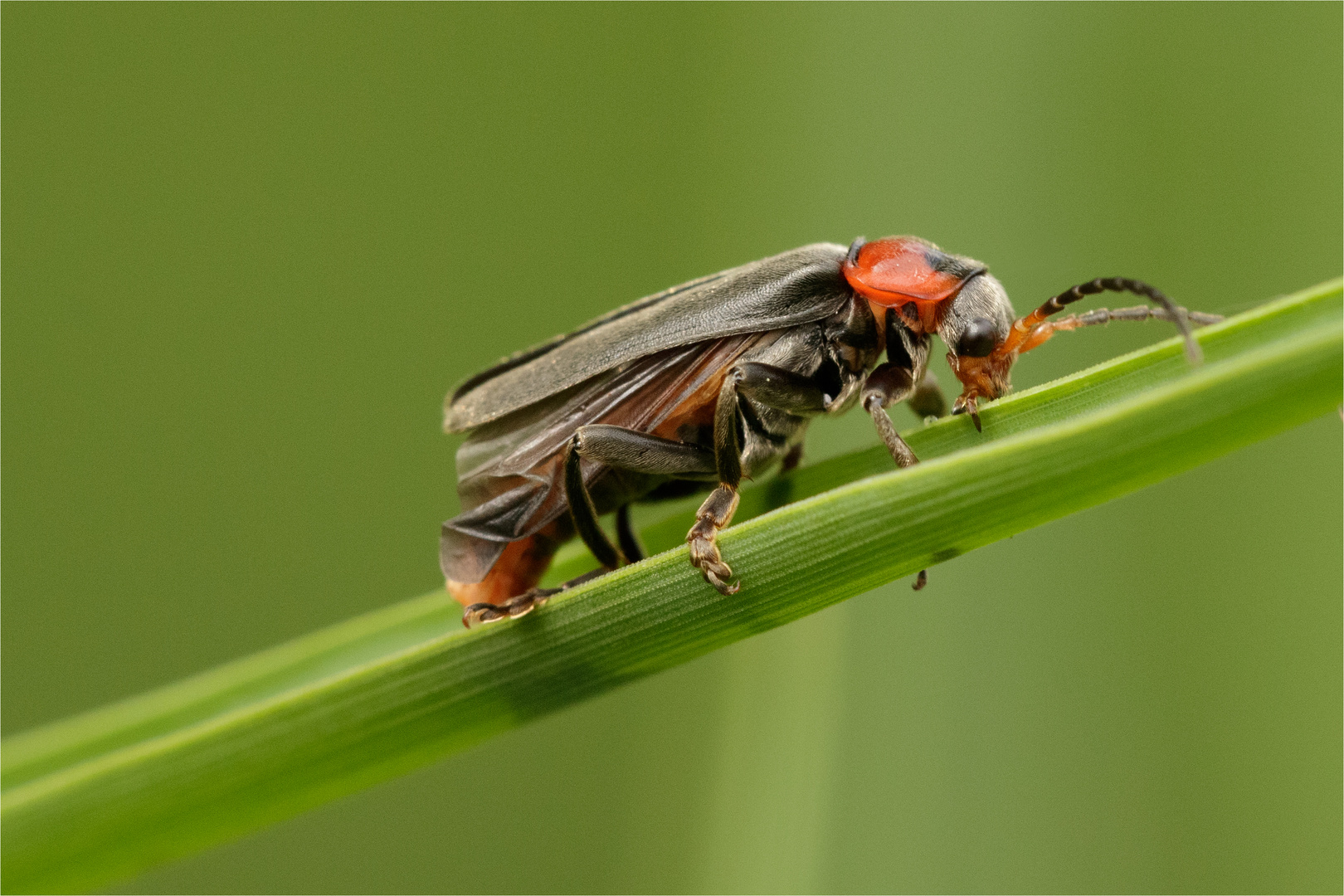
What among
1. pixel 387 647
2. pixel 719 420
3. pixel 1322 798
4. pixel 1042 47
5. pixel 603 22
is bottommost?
pixel 1322 798

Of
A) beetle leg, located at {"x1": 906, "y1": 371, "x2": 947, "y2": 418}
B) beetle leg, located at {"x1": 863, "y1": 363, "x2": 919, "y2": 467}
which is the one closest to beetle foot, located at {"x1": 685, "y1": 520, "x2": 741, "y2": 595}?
beetle leg, located at {"x1": 863, "y1": 363, "x2": 919, "y2": 467}

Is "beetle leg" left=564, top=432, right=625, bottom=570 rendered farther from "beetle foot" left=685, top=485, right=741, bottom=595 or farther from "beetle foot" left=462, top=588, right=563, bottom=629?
"beetle foot" left=685, top=485, right=741, bottom=595

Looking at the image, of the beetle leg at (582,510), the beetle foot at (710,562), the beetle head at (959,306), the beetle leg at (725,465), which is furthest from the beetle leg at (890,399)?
the beetle leg at (582,510)

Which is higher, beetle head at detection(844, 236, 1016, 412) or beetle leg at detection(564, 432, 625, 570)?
beetle head at detection(844, 236, 1016, 412)

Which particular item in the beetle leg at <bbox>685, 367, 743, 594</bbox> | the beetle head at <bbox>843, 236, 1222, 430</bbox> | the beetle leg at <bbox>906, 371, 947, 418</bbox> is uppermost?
the beetle head at <bbox>843, 236, 1222, 430</bbox>

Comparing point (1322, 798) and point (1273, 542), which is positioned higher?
point (1273, 542)

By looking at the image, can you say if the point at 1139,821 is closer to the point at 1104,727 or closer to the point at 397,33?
the point at 1104,727

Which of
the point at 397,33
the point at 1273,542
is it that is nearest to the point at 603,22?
the point at 397,33
